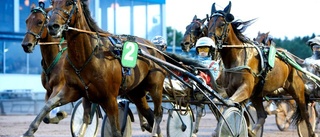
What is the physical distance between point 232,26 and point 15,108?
52.9ft

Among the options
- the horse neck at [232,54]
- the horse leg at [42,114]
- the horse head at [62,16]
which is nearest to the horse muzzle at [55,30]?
the horse head at [62,16]

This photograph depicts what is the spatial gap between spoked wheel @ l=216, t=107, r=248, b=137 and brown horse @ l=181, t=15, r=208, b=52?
2.59 m

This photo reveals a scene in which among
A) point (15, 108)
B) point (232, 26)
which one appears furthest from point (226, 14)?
point (15, 108)

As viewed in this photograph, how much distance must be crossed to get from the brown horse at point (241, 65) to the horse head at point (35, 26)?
2314mm

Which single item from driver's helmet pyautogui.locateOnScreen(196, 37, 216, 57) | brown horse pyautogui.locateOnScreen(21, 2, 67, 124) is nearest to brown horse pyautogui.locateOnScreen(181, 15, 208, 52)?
driver's helmet pyautogui.locateOnScreen(196, 37, 216, 57)

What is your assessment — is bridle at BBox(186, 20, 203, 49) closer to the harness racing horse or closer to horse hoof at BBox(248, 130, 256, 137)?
horse hoof at BBox(248, 130, 256, 137)

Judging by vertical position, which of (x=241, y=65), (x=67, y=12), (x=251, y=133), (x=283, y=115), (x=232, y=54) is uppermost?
(x=67, y=12)

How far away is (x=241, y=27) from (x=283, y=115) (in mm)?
6418

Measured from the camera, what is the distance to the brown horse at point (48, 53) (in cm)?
987

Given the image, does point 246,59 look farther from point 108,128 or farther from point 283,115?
point 283,115

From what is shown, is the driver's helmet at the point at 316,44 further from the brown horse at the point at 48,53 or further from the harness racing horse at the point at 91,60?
the harness racing horse at the point at 91,60

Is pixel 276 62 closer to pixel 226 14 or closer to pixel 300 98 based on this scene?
pixel 300 98

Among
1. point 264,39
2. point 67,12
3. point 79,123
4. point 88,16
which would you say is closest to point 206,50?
point 88,16

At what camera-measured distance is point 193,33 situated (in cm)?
1211
